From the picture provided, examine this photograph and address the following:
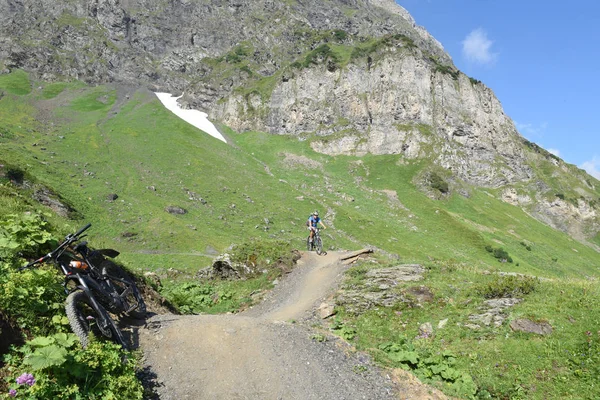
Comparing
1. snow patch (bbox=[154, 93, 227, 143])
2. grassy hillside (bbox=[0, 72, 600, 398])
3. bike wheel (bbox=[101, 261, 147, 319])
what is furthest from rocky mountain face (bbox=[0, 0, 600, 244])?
bike wheel (bbox=[101, 261, 147, 319])

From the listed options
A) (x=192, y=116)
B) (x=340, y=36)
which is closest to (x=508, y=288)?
(x=192, y=116)

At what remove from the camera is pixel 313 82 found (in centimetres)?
10794

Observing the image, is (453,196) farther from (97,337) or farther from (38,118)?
(38,118)

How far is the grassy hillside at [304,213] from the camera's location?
38.5ft

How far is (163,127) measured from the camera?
297 feet

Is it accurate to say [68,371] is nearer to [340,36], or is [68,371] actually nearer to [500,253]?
[500,253]

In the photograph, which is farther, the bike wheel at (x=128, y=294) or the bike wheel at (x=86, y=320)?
the bike wheel at (x=128, y=294)

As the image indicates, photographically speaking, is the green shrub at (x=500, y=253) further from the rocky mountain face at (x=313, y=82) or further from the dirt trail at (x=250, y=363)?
the dirt trail at (x=250, y=363)

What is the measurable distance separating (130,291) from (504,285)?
14.6m

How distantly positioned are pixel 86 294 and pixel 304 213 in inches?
2036

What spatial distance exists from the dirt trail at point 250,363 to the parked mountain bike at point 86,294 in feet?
3.79

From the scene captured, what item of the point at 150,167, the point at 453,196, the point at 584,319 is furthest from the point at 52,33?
the point at 584,319

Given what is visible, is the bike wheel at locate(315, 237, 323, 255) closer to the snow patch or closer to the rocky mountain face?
the rocky mountain face

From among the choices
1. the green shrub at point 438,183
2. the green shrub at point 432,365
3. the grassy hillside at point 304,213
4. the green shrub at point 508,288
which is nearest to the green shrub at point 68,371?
the grassy hillside at point 304,213
